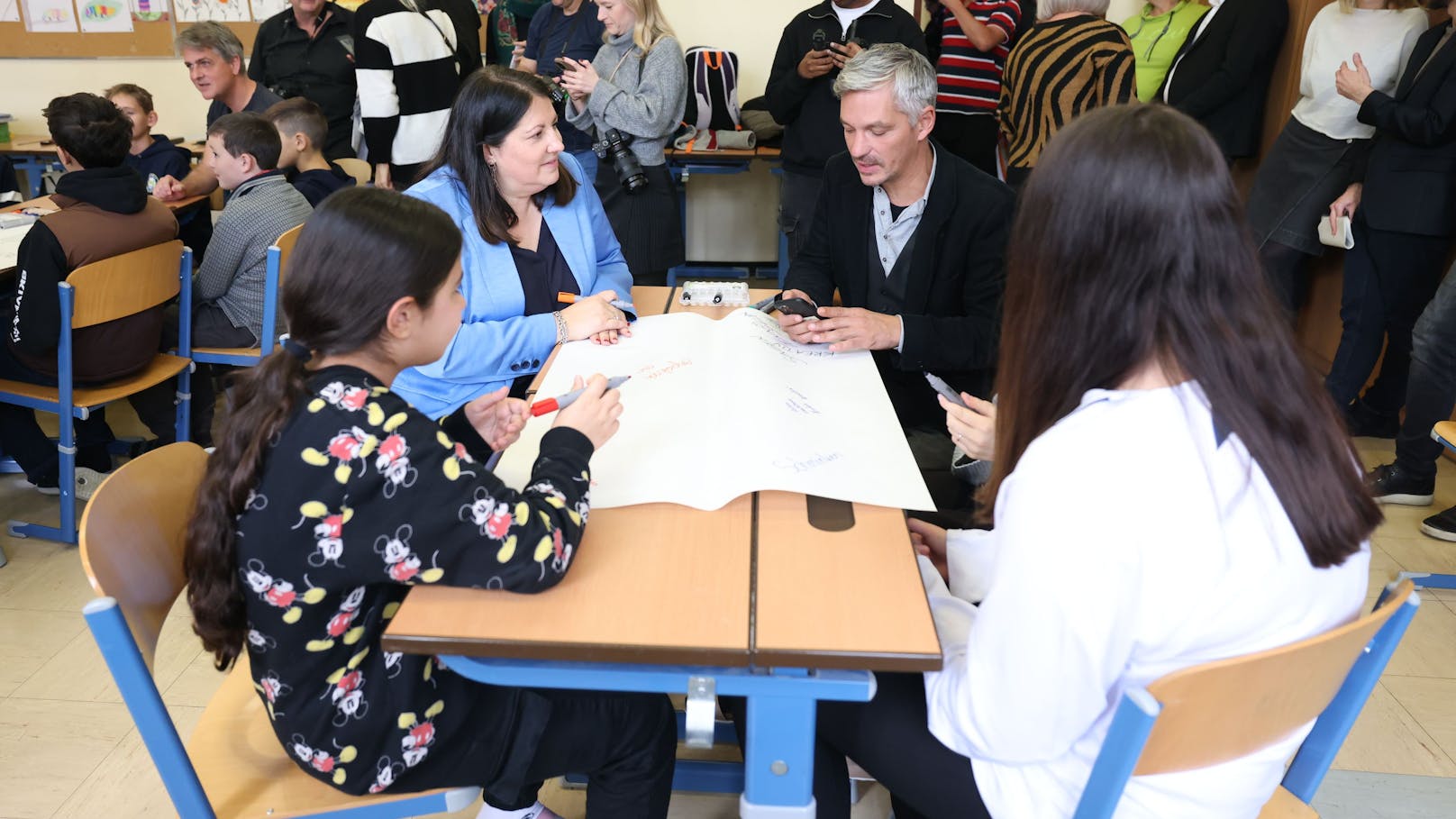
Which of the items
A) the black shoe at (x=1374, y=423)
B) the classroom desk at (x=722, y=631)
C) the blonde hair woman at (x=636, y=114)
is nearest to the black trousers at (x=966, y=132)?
the blonde hair woman at (x=636, y=114)

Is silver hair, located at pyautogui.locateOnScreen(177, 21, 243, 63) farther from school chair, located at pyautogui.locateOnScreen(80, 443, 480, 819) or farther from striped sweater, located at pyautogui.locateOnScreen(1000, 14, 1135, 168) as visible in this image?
school chair, located at pyautogui.locateOnScreen(80, 443, 480, 819)

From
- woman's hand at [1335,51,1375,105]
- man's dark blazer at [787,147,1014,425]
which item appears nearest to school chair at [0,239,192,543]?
man's dark blazer at [787,147,1014,425]

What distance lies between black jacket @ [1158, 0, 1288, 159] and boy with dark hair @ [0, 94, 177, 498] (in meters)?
3.14

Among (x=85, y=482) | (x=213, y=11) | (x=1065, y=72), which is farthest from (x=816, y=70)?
(x=213, y=11)

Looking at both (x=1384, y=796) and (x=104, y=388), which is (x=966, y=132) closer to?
(x=1384, y=796)

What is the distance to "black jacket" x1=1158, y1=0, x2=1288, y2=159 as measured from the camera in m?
3.46

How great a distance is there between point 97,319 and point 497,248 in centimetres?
112

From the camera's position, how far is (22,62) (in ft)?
17.7

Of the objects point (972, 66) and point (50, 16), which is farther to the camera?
point (50, 16)

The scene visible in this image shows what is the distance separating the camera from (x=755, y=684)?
989mm

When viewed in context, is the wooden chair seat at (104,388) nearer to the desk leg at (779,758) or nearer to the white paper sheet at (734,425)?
the white paper sheet at (734,425)

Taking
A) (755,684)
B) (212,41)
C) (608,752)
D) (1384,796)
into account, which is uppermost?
(212,41)

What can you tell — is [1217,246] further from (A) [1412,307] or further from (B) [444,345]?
(A) [1412,307]

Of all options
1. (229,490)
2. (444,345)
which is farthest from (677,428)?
(229,490)
